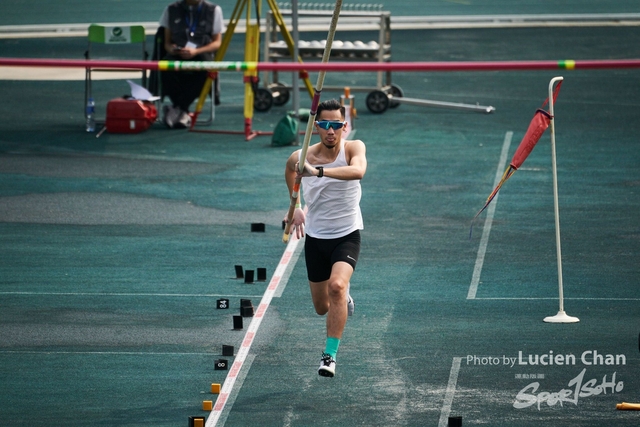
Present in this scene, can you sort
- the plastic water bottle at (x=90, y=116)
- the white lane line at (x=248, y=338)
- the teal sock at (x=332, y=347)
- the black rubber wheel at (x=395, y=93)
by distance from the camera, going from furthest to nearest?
the black rubber wheel at (x=395, y=93)
the plastic water bottle at (x=90, y=116)
the teal sock at (x=332, y=347)
the white lane line at (x=248, y=338)

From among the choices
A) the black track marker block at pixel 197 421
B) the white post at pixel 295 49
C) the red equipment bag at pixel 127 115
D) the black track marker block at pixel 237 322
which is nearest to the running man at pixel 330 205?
the black track marker block at pixel 237 322

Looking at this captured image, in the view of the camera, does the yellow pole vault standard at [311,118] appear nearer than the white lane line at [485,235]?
Yes

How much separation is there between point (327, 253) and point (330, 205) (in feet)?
1.34

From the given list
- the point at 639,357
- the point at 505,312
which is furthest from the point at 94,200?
the point at 639,357

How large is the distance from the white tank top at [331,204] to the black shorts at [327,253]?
51 millimetres

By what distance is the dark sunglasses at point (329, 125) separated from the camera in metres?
9.44

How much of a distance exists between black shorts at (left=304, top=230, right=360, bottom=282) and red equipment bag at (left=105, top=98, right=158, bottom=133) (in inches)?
435

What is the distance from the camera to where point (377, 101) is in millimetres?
22172

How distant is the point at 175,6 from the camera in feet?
65.8

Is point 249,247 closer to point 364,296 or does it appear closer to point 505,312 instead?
point 364,296

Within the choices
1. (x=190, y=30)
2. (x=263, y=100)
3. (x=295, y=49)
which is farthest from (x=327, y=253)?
(x=263, y=100)

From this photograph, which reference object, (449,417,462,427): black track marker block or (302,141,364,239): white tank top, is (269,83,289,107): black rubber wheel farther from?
(449,417,462,427): black track marker block

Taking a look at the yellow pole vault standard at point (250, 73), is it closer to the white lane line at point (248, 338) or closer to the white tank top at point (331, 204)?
the white lane line at point (248, 338)

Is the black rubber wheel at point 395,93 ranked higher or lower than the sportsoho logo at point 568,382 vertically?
lower
